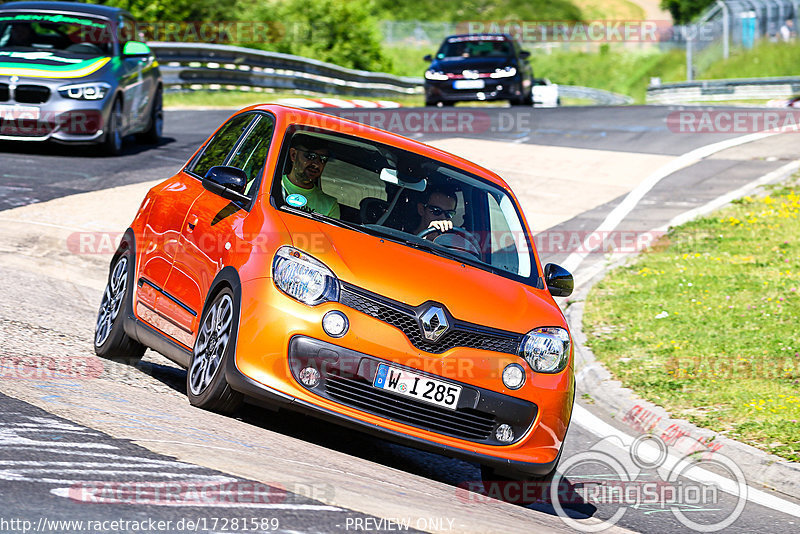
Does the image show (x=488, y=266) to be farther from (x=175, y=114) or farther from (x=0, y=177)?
(x=175, y=114)

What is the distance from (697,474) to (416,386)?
2.47 metres

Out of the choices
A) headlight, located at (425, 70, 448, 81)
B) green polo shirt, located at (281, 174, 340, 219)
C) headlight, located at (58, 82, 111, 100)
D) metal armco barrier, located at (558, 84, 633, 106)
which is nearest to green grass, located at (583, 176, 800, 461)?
Result: green polo shirt, located at (281, 174, 340, 219)

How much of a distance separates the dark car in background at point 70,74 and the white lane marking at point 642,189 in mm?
6258

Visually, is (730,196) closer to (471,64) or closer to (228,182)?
(471,64)

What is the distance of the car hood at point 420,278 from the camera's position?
593 cm

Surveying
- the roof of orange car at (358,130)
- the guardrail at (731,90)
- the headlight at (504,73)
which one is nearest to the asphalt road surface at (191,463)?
the roof of orange car at (358,130)

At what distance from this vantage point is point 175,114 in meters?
22.8

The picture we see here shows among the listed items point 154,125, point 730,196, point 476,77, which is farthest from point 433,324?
point 476,77

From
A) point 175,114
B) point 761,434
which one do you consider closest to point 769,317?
point 761,434

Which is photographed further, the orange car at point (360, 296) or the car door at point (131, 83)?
the car door at point (131, 83)

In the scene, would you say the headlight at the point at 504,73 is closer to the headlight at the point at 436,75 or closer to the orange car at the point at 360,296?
the headlight at the point at 436,75

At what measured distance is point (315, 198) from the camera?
268 inches

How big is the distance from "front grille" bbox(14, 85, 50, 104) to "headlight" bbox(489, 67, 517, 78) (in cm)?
1307

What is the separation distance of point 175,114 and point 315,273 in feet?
57.7
